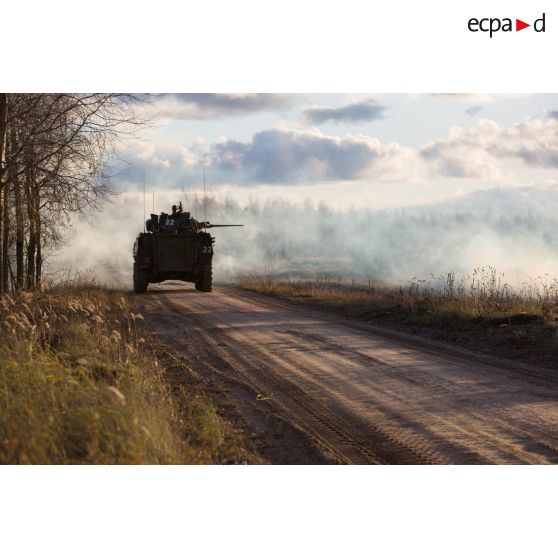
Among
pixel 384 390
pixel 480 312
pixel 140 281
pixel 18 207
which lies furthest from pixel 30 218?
pixel 384 390

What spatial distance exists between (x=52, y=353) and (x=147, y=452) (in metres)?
4.25

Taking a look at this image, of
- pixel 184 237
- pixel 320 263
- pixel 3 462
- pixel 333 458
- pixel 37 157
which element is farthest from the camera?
pixel 320 263

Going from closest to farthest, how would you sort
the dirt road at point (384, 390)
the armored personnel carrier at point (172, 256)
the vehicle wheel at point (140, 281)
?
the dirt road at point (384, 390), the vehicle wheel at point (140, 281), the armored personnel carrier at point (172, 256)

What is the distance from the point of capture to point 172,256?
91.4 ft

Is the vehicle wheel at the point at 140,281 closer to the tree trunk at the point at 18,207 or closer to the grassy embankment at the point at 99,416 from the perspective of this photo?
the tree trunk at the point at 18,207

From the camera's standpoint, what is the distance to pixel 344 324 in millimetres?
16375

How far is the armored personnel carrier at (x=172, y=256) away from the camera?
27.5 m

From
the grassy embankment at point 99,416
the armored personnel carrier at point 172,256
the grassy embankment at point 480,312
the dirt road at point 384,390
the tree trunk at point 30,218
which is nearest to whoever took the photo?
the grassy embankment at point 99,416

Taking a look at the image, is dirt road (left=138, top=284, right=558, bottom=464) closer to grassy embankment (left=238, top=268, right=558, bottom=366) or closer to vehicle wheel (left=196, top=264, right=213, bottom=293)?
grassy embankment (left=238, top=268, right=558, bottom=366)

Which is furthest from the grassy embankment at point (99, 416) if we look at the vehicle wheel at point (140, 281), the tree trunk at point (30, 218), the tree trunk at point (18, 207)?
the vehicle wheel at point (140, 281)

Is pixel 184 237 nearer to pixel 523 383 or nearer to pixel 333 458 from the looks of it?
pixel 523 383

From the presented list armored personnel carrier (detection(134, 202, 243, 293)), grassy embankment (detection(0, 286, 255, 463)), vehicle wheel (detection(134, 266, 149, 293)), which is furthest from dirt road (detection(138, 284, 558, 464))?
armored personnel carrier (detection(134, 202, 243, 293))

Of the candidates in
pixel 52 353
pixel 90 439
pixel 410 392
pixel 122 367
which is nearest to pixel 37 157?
pixel 52 353

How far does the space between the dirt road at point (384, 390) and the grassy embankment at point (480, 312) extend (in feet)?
2.75
